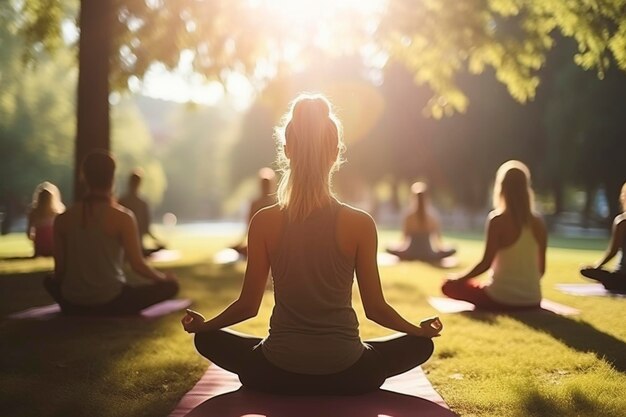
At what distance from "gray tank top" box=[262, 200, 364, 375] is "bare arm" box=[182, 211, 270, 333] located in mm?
124

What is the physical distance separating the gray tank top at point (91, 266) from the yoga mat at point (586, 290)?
5829mm

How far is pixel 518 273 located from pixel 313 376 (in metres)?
4.10

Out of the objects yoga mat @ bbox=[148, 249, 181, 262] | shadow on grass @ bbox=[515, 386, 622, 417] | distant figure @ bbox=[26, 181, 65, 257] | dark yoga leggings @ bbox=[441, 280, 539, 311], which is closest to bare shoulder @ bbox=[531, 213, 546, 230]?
dark yoga leggings @ bbox=[441, 280, 539, 311]

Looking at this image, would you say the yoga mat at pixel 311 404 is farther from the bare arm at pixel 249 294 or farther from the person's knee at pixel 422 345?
the bare arm at pixel 249 294

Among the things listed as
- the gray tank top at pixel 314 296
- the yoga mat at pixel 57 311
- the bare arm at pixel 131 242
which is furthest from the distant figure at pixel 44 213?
the gray tank top at pixel 314 296

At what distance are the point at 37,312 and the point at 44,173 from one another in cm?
2933

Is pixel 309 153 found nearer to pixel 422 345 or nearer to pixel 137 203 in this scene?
pixel 422 345

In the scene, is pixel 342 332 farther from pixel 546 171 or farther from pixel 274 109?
pixel 546 171

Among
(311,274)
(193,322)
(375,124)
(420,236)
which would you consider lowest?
(420,236)

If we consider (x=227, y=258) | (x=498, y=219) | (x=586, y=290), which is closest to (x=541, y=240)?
(x=498, y=219)

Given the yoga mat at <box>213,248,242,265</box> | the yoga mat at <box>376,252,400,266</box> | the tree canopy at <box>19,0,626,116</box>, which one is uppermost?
the tree canopy at <box>19,0,626,116</box>

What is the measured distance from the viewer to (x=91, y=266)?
6.77 metres

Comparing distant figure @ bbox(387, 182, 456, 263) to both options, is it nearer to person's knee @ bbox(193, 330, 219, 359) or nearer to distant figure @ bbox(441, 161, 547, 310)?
distant figure @ bbox(441, 161, 547, 310)

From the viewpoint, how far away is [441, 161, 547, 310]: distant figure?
7070mm
